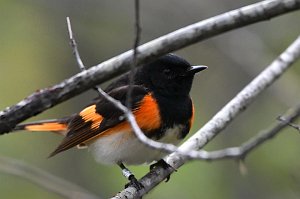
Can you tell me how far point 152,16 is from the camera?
741cm

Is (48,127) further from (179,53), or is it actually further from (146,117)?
(179,53)

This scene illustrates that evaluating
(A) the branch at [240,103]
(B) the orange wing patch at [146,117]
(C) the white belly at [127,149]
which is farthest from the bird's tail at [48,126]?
(A) the branch at [240,103]

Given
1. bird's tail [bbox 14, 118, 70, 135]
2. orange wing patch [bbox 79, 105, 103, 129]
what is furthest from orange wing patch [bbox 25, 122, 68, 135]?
orange wing patch [bbox 79, 105, 103, 129]

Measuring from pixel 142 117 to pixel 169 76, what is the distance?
46cm

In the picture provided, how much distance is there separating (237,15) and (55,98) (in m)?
0.79

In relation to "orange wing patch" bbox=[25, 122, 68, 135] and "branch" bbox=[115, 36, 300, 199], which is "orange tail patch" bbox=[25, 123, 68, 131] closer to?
"orange wing patch" bbox=[25, 122, 68, 135]

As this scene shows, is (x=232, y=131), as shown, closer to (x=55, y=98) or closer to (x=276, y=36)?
(x=276, y=36)

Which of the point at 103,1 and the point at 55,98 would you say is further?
the point at 103,1

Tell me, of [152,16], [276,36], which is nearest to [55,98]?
[276,36]

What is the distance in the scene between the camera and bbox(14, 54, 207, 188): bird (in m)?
4.41

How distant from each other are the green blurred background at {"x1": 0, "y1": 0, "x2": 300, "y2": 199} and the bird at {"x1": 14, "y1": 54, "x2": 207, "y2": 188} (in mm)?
1042

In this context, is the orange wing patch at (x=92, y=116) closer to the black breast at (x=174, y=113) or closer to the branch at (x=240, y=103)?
the black breast at (x=174, y=113)

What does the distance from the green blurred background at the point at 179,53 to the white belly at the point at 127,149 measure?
1.08m

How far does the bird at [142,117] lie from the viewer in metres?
4.41
